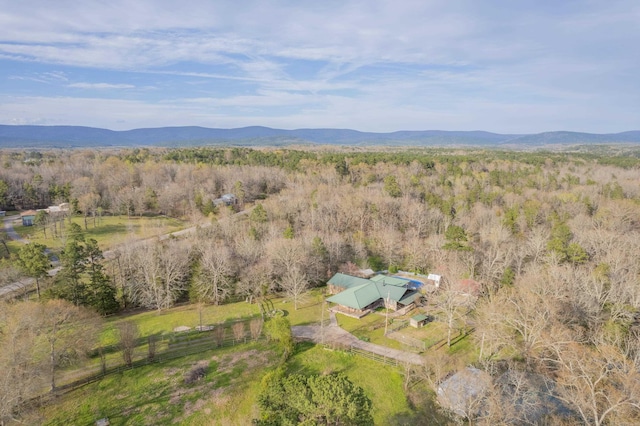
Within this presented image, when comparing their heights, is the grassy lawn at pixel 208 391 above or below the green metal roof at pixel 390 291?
below

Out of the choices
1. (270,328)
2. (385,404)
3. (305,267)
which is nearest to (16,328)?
(270,328)

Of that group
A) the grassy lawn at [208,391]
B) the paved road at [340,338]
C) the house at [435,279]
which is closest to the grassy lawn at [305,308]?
the paved road at [340,338]

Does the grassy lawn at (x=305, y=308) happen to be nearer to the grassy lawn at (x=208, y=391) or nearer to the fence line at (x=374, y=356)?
the grassy lawn at (x=208, y=391)

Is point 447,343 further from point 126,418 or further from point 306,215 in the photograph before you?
point 306,215

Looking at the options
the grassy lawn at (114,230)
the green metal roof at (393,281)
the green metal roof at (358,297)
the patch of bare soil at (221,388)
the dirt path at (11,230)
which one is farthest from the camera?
the dirt path at (11,230)

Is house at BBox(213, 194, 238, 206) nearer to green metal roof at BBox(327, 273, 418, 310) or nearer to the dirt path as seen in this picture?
the dirt path

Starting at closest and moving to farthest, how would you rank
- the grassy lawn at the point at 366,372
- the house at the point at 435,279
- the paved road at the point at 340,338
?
the grassy lawn at the point at 366,372 < the paved road at the point at 340,338 < the house at the point at 435,279

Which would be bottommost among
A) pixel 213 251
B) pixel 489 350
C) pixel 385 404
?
pixel 385 404
